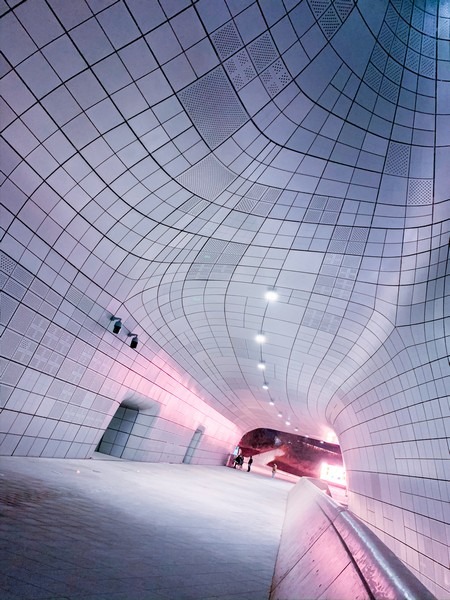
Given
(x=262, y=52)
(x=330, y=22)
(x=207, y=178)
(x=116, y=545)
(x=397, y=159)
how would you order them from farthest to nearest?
(x=207, y=178) < (x=397, y=159) < (x=262, y=52) < (x=330, y=22) < (x=116, y=545)

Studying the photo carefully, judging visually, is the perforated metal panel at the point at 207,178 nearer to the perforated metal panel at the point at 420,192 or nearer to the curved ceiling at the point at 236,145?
the curved ceiling at the point at 236,145

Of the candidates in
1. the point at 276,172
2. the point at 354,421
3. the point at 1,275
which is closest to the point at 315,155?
the point at 276,172

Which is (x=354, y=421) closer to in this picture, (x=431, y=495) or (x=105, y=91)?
(x=431, y=495)

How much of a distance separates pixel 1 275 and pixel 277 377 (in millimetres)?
14902

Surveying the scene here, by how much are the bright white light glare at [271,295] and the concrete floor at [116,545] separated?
Result: 257 inches

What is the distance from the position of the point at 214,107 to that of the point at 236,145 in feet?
2.91

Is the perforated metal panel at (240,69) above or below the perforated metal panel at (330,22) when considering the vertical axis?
below

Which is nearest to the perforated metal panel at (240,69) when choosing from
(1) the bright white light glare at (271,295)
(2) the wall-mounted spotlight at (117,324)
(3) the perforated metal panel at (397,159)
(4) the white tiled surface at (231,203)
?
(4) the white tiled surface at (231,203)

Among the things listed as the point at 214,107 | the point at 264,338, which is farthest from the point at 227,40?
the point at 264,338

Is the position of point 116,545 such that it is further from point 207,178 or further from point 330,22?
point 330,22

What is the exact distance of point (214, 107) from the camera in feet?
20.8

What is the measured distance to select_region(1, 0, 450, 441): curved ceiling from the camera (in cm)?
545

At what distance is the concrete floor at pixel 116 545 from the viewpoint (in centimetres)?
281

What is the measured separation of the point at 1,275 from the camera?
7223 mm
